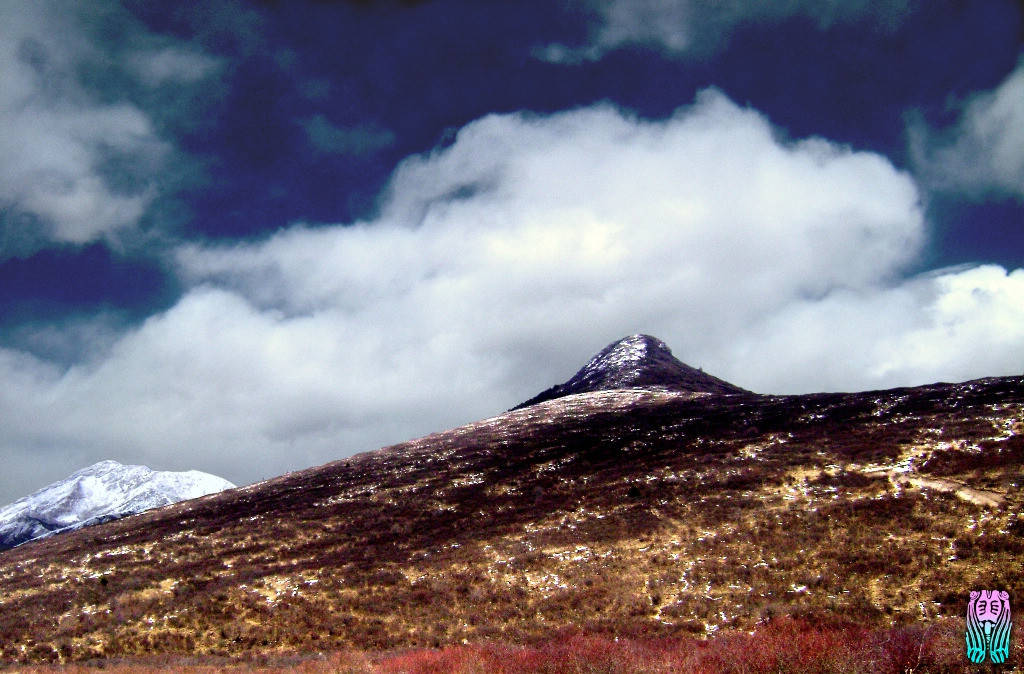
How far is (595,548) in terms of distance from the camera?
1357 inches

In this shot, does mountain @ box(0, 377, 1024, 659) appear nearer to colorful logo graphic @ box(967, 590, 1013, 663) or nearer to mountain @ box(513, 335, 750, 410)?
colorful logo graphic @ box(967, 590, 1013, 663)

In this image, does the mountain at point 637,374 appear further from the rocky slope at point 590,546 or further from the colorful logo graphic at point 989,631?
the colorful logo graphic at point 989,631

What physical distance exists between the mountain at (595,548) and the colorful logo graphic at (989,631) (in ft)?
1.69

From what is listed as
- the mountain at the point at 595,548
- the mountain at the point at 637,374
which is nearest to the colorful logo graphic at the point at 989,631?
the mountain at the point at 595,548

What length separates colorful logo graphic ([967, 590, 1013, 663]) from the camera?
13.3 meters

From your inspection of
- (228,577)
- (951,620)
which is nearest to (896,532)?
(951,620)

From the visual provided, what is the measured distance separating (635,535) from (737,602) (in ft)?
33.8

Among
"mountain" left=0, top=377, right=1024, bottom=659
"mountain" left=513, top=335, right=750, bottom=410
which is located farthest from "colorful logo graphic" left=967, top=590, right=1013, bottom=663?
"mountain" left=513, top=335, right=750, bottom=410

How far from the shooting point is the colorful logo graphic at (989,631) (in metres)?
13.3

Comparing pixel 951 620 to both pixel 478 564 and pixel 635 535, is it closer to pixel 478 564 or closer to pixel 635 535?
pixel 635 535

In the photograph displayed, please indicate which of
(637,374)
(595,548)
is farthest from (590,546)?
(637,374)

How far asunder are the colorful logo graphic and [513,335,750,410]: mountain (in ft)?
256

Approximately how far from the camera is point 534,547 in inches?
1420

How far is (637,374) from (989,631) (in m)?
89.0
